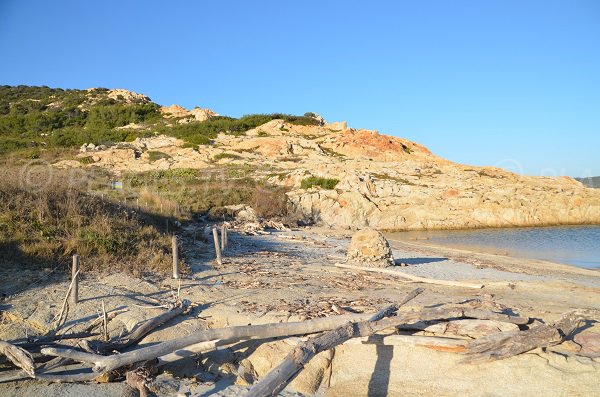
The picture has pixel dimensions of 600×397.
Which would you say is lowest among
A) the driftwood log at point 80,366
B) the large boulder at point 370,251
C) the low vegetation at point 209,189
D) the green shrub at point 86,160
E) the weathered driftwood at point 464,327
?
the driftwood log at point 80,366

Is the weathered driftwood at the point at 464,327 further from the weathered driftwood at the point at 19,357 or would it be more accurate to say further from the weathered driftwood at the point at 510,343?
the weathered driftwood at the point at 19,357

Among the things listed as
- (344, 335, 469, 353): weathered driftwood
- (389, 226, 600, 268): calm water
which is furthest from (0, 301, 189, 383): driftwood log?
(389, 226, 600, 268): calm water

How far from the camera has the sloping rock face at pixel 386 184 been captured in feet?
87.9

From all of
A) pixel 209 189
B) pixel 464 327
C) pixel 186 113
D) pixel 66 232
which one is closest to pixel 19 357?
pixel 66 232

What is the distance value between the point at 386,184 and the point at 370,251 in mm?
18360

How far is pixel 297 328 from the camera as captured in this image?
6082 mm

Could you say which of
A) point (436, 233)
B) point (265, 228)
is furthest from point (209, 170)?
point (436, 233)

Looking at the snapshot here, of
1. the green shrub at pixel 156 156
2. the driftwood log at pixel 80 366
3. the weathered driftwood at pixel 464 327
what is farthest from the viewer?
the green shrub at pixel 156 156

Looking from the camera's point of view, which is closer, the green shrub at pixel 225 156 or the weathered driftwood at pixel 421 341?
the weathered driftwood at pixel 421 341

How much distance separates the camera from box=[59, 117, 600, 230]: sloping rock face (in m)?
26.8

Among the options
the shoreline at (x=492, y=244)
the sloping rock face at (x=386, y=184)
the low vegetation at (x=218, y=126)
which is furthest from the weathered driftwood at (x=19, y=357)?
the low vegetation at (x=218, y=126)

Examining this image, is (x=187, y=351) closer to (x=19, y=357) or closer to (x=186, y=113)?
(x=19, y=357)

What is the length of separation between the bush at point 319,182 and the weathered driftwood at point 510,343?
23048 millimetres

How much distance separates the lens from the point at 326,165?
105ft
